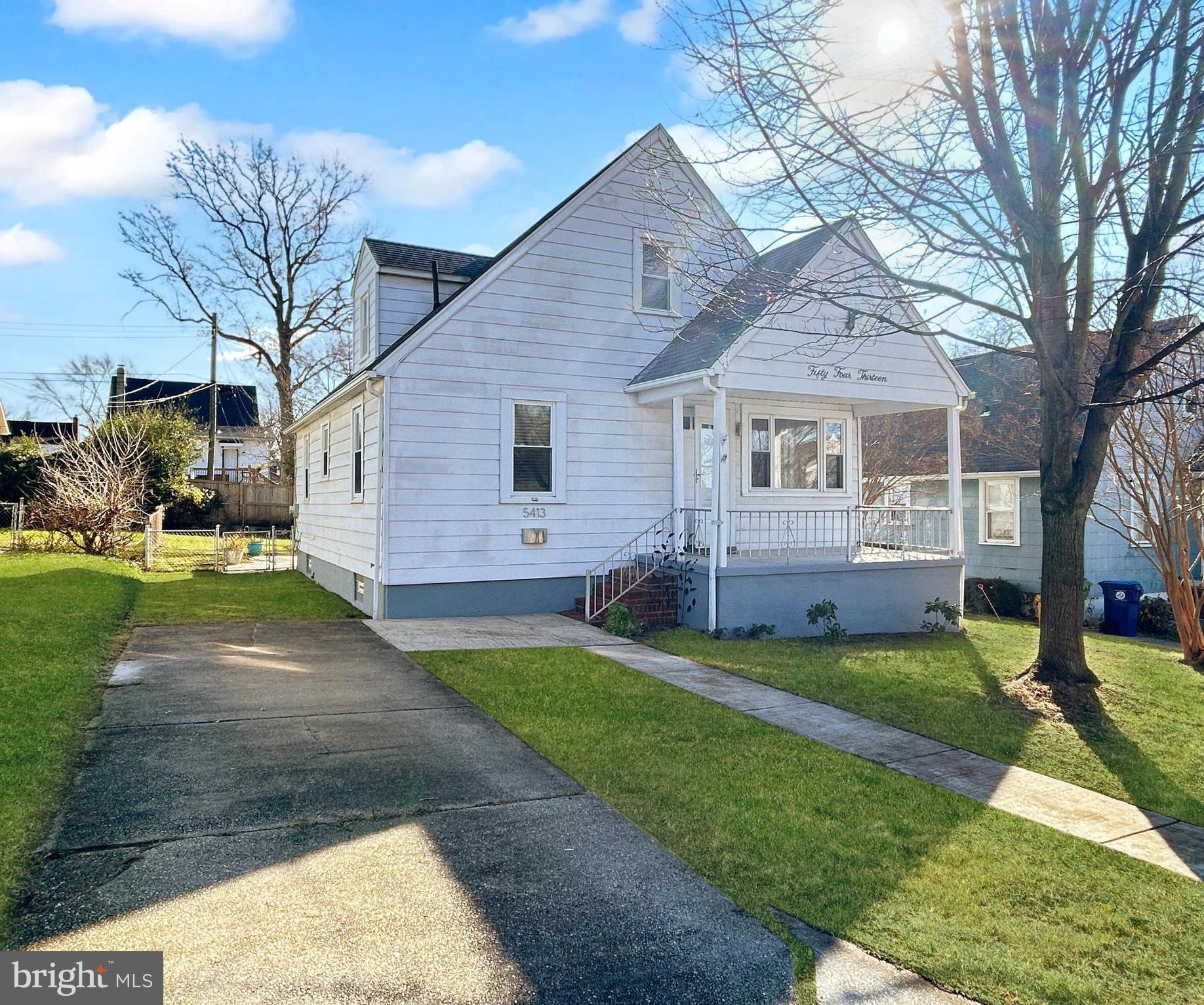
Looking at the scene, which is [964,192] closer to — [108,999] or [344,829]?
[344,829]

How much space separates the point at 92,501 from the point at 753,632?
1692 centimetres

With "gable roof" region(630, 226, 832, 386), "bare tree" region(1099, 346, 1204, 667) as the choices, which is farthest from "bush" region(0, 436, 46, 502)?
"bare tree" region(1099, 346, 1204, 667)

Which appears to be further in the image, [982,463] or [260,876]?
[982,463]

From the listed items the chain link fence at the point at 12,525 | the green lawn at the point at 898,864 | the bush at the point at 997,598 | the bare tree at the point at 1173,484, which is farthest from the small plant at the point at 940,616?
the chain link fence at the point at 12,525

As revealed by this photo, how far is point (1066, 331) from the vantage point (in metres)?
8.41

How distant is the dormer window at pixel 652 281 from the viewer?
14.1 m

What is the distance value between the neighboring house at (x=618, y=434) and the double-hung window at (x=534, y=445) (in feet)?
0.10

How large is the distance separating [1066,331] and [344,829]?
8126 mm

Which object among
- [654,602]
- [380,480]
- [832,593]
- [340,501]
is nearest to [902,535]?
[832,593]

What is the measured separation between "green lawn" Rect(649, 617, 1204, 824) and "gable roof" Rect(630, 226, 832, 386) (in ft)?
13.5

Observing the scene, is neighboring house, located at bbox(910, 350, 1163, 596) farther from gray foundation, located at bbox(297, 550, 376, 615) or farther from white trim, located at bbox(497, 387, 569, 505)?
gray foundation, located at bbox(297, 550, 376, 615)

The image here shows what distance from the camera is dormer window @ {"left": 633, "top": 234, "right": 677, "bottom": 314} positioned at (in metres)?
14.1

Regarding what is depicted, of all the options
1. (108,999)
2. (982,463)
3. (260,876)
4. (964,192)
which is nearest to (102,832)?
(260,876)

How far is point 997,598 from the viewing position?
19.1 metres
